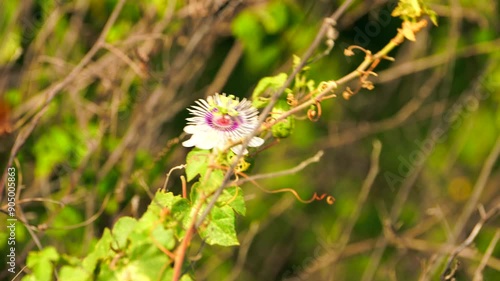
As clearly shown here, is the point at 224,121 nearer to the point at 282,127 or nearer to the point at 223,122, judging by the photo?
the point at 223,122

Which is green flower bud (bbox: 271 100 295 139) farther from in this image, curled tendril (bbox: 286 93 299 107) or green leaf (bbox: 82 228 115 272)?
green leaf (bbox: 82 228 115 272)

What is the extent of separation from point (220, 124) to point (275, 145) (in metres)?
0.91

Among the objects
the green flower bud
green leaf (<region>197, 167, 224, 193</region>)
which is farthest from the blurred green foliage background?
green leaf (<region>197, 167, 224, 193</region>)

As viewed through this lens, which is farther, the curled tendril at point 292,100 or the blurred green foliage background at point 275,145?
the blurred green foliage background at point 275,145

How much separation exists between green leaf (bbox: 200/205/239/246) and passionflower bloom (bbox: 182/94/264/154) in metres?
0.09

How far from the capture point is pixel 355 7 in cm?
267

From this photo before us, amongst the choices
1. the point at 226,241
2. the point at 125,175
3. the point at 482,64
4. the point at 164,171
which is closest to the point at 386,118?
the point at 482,64

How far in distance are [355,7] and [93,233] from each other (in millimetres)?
1194

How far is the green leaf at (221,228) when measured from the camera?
104 cm

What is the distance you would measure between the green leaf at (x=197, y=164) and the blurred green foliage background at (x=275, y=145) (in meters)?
0.46

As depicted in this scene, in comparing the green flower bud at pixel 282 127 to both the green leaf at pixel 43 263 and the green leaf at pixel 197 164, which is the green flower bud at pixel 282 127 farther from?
the green leaf at pixel 43 263

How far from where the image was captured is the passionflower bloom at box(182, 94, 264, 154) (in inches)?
40.1

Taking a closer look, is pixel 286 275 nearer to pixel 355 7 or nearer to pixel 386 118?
pixel 386 118

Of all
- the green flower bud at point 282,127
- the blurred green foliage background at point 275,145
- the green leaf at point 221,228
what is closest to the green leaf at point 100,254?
the green leaf at point 221,228
